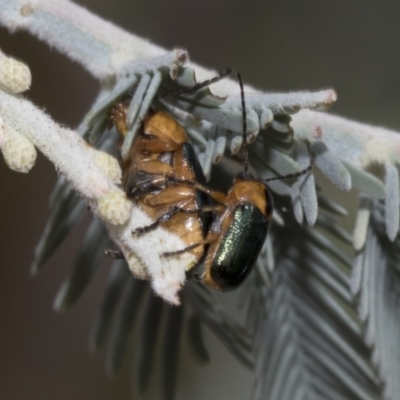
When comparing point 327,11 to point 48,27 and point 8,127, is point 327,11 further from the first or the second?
point 8,127

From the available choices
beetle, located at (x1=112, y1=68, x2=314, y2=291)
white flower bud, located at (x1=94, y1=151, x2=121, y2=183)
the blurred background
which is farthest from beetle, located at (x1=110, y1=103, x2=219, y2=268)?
the blurred background

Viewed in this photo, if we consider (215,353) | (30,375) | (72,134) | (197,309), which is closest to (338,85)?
(215,353)

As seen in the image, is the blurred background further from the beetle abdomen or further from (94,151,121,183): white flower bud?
(94,151,121,183): white flower bud

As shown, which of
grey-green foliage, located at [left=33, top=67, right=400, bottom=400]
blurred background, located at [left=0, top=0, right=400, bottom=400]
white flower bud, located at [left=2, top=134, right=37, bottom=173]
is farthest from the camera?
blurred background, located at [left=0, top=0, right=400, bottom=400]

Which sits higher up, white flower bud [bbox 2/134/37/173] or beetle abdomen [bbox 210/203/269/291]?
beetle abdomen [bbox 210/203/269/291]

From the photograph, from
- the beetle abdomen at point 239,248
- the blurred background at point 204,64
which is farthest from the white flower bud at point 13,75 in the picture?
the blurred background at point 204,64

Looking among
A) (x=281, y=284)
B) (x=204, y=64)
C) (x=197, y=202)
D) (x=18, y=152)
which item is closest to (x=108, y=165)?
(x=18, y=152)

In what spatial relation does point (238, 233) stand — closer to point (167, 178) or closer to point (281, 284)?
point (167, 178)
